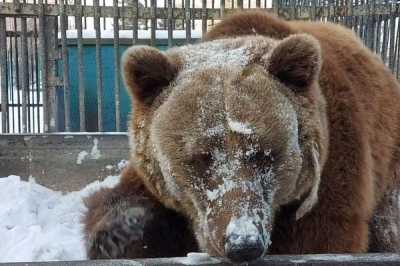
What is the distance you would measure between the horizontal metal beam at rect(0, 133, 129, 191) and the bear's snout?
3616mm

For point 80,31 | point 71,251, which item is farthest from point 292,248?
point 80,31

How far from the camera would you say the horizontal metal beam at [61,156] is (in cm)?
535

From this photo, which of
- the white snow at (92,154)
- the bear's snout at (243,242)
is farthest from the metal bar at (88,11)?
the bear's snout at (243,242)

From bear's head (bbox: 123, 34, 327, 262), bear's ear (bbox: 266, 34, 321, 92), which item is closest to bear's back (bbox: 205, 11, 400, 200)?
bear's head (bbox: 123, 34, 327, 262)

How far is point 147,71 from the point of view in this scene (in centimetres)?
241

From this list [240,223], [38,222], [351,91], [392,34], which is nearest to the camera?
[240,223]

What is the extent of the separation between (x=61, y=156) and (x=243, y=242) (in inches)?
151

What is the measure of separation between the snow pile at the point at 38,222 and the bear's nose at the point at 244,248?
77.7 inches

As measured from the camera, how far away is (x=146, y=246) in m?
2.55

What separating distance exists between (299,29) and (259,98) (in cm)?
98

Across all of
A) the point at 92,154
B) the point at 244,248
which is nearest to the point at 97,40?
the point at 92,154

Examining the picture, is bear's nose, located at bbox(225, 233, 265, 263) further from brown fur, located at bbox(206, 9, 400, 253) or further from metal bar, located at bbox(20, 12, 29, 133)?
metal bar, located at bbox(20, 12, 29, 133)

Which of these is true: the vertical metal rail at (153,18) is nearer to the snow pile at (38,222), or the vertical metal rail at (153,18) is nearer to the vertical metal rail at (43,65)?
the vertical metal rail at (43,65)

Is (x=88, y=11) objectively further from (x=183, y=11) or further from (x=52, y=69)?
(x=183, y=11)
